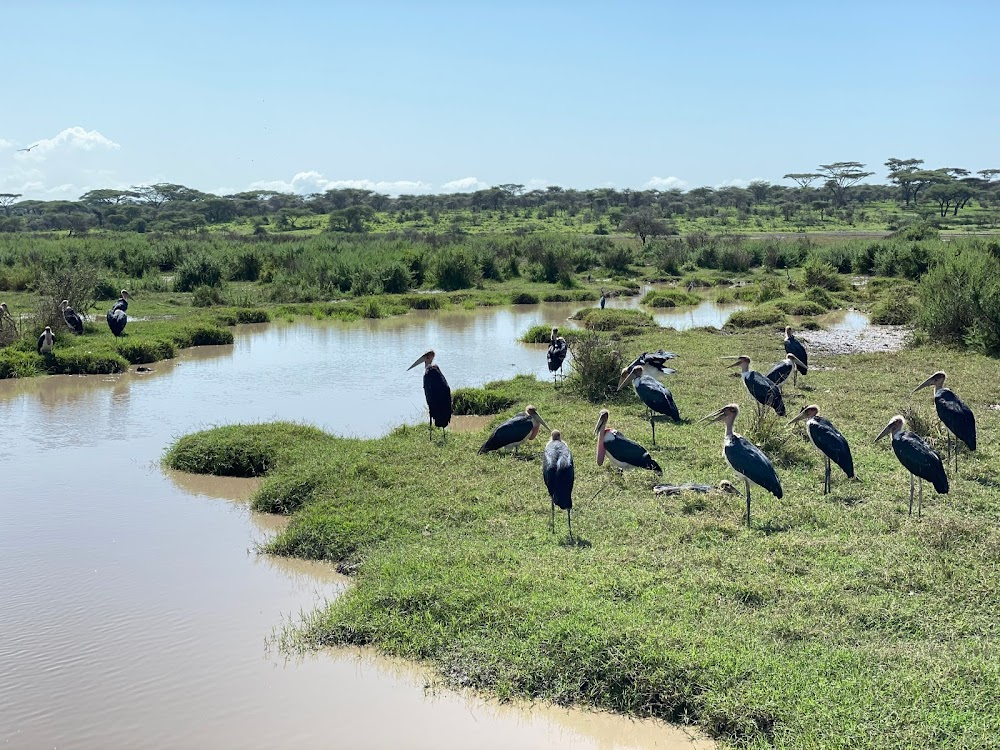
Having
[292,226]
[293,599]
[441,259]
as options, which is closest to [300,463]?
[293,599]

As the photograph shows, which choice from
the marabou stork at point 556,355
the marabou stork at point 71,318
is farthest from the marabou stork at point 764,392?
the marabou stork at point 71,318

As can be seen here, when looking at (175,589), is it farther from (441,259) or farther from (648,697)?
(441,259)

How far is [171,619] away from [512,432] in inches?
150

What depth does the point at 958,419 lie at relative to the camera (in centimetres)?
907

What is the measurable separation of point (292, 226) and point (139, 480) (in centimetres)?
5948

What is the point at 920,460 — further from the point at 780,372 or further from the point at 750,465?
the point at 780,372

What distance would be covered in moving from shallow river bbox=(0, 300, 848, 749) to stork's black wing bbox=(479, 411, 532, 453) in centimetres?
229

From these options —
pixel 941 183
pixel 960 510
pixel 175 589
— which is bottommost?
pixel 175 589

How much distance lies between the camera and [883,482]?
8484 mm

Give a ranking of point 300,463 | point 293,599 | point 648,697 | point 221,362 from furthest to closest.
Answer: point 221,362 → point 300,463 → point 293,599 → point 648,697

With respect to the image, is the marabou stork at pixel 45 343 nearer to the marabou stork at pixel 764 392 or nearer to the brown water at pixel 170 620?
the brown water at pixel 170 620

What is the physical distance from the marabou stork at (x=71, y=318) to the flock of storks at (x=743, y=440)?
32.1ft

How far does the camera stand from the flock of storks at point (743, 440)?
7.64 metres

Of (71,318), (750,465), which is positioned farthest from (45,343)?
(750,465)
